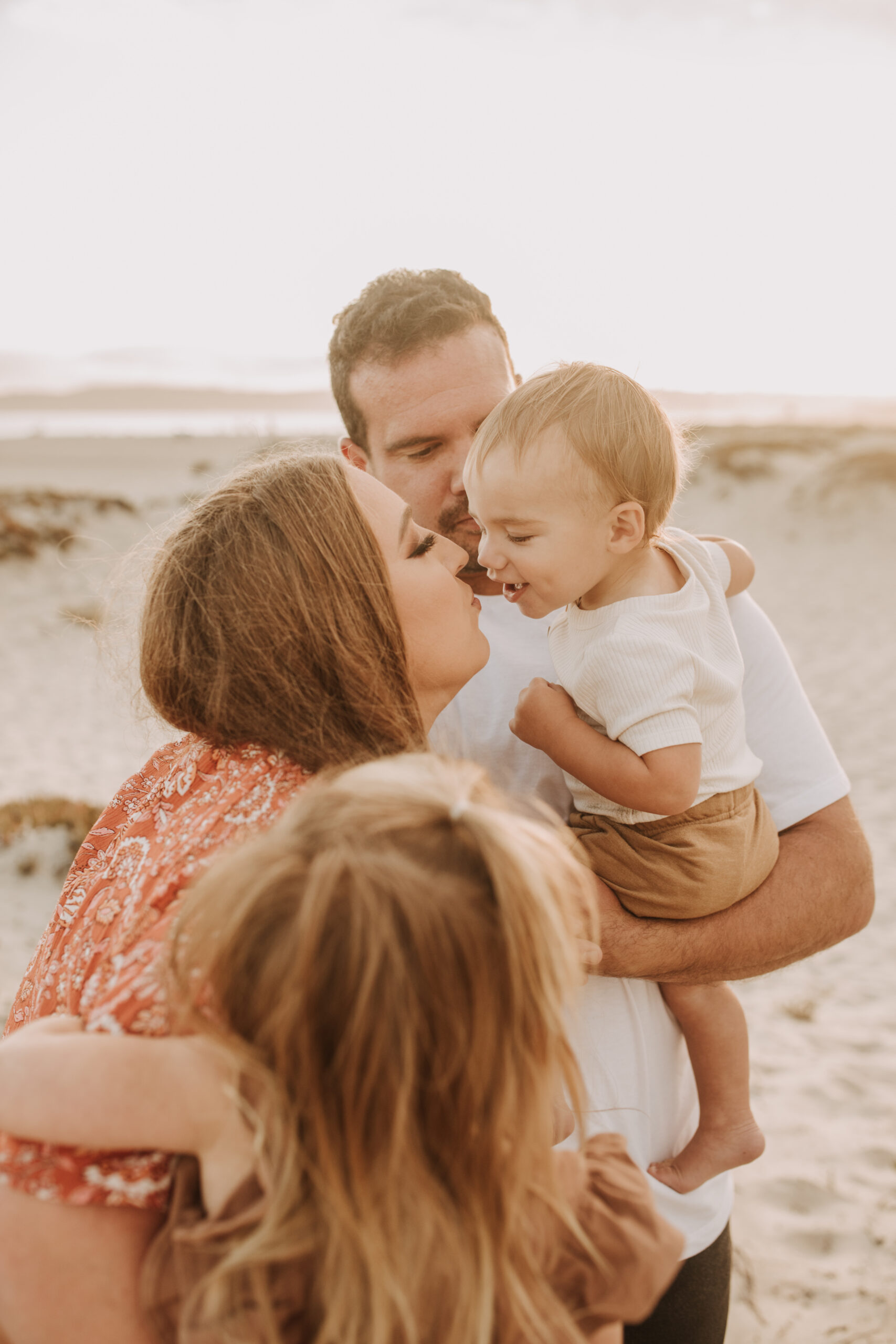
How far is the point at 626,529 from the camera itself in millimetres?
1818

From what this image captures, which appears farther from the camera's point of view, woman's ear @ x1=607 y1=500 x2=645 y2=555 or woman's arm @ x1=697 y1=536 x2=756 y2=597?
woman's arm @ x1=697 y1=536 x2=756 y2=597

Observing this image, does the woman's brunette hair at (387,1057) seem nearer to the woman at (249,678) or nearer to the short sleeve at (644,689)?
the woman at (249,678)

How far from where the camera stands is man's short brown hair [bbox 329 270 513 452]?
239cm

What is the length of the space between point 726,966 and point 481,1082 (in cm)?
95

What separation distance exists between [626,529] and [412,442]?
821 mm

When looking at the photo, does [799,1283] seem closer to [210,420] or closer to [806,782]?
[806,782]

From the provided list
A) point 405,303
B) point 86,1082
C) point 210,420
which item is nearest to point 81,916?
point 86,1082

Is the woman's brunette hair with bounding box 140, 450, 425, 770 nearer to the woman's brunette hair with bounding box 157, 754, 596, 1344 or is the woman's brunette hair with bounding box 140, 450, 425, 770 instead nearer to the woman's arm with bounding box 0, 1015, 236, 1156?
the woman's brunette hair with bounding box 157, 754, 596, 1344

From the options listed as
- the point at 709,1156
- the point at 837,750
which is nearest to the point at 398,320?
the point at 709,1156

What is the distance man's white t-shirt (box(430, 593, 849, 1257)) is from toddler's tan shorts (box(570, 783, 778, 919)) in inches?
6.7

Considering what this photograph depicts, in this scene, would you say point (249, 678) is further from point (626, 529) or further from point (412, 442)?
point (412, 442)

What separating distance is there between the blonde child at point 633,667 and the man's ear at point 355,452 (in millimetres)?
792

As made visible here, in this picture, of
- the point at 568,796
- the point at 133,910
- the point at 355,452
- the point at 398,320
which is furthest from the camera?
the point at 355,452

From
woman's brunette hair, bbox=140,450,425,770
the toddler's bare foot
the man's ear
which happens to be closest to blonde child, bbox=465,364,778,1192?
the toddler's bare foot
